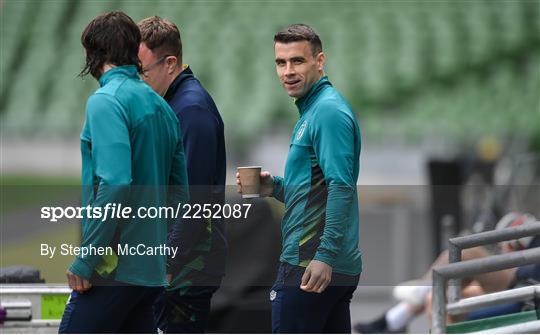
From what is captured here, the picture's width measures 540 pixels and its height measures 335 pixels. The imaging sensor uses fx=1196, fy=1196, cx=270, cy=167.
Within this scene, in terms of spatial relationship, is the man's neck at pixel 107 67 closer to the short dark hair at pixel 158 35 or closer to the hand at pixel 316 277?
the short dark hair at pixel 158 35

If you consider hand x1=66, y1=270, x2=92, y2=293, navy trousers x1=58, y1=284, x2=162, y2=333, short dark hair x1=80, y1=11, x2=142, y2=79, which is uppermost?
short dark hair x1=80, y1=11, x2=142, y2=79

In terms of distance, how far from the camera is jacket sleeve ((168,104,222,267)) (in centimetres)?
408

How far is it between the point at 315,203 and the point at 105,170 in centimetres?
79

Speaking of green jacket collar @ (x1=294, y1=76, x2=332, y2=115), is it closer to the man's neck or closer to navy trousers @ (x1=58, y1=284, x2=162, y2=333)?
the man's neck

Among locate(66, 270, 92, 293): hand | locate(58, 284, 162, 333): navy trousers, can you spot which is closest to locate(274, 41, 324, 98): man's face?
locate(58, 284, 162, 333): navy trousers

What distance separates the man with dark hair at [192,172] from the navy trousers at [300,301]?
0.38 m

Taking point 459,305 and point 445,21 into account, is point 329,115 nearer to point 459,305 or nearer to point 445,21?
point 459,305

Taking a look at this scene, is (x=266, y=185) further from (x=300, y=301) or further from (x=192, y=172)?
(x=300, y=301)

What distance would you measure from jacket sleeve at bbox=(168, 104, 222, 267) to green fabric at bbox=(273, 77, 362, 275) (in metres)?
0.35

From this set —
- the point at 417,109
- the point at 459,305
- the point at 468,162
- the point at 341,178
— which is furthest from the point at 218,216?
the point at 417,109

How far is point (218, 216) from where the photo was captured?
167 inches

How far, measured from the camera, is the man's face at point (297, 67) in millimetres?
3961

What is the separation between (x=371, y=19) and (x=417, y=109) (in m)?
2.96

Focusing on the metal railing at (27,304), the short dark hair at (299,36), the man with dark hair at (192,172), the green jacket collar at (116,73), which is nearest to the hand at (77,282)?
the green jacket collar at (116,73)
